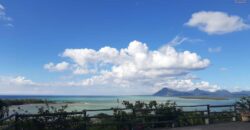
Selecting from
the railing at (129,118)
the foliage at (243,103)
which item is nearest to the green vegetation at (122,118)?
the railing at (129,118)

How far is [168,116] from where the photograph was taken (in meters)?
20.8

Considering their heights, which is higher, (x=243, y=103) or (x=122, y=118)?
(x=243, y=103)

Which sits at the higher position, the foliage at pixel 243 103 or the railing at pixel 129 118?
the foliage at pixel 243 103

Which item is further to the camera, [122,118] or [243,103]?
[243,103]

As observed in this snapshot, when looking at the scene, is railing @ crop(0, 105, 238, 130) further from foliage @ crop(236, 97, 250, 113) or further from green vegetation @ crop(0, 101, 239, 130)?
foliage @ crop(236, 97, 250, 113)

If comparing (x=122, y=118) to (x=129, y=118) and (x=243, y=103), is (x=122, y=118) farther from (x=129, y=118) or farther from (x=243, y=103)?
(x=243, y=103)

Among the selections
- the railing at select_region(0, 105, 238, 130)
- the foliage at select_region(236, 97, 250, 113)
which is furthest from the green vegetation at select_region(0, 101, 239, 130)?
the foliage at select_region(236, 97, 250, 113)

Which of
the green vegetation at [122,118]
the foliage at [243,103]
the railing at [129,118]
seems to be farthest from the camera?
the foliage at [243,103]

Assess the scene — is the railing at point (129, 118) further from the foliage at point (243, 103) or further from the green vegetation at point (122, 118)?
the foliage at point (243, 103)

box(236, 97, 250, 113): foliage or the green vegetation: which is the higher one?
box(236, 97, 250, 113): foliage

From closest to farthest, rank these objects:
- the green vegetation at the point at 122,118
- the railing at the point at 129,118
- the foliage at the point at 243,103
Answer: the railing at the point at 129,118 → the green vegetation at the point at 122,118 → the foliage at the point at 243,103

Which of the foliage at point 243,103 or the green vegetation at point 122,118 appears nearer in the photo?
the green vegetation at point 122,118

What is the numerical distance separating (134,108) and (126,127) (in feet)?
4.46

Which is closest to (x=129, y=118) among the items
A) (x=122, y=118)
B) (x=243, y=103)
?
(x=122, y=118)
